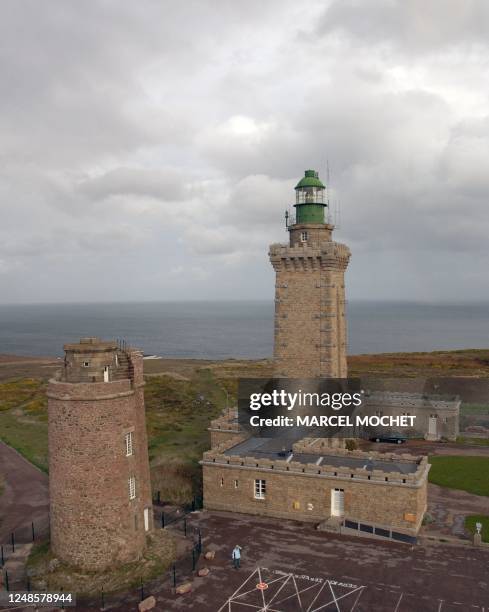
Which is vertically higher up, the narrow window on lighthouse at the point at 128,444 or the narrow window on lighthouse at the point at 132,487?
the narrow window on lighthouse at the point at 128,444

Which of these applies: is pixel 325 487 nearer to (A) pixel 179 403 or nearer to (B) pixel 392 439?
(B) pixel 392 439

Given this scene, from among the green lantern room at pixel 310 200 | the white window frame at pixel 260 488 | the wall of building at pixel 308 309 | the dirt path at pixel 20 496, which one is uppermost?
the green lantern room at pixel 310 200

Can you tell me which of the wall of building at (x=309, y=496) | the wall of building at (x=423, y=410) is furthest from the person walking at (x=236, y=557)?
the wall of building at (x=423, y=410)

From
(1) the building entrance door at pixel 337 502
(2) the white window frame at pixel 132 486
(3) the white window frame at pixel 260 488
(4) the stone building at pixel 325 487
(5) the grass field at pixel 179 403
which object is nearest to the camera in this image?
(2) the white window frame at pixel 132 486

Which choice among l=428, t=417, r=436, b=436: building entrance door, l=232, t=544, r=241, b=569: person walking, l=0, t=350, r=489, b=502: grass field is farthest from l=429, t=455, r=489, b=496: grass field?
l=232, t=544, r=241, b=569: person walking

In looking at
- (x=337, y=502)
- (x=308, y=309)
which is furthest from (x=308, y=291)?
(x=337, y=502)

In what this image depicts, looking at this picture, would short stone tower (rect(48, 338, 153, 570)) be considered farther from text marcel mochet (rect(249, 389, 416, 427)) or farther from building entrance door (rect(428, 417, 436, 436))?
building entrance door (rect(428, 417, 436, 436))

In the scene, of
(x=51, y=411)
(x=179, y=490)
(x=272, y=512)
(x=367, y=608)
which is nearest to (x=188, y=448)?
(x=179, y=490)

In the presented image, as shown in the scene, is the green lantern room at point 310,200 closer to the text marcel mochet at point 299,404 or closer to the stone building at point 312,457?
the stone building at point 312,457
